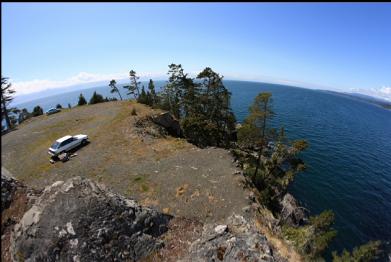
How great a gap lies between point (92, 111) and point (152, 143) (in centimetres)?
2409

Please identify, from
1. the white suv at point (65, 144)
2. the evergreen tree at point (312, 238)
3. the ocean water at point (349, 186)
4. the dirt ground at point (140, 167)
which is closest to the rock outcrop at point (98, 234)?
the dirt ground at point (140, 167)

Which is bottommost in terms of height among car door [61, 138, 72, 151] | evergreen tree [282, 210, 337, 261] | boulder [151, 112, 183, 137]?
evergreen tree [282, 210, 337, 261]

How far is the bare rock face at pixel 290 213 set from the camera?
101 ft

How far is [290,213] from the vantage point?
31.6 metres

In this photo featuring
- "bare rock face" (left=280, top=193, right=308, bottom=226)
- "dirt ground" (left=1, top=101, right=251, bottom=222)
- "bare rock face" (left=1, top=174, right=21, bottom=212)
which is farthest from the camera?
"bare rock face" (left=280, top=193, right=308, bottom=226)

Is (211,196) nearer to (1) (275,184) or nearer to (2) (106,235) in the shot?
(2) (106,235)

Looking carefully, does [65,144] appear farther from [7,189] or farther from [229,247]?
[229,247]

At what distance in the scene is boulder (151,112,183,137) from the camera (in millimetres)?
46706

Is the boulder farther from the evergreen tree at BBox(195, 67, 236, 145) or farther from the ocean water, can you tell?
the ocean water

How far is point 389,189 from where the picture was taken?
47969mm

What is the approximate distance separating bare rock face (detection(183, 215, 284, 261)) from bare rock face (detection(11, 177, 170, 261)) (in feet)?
9.47

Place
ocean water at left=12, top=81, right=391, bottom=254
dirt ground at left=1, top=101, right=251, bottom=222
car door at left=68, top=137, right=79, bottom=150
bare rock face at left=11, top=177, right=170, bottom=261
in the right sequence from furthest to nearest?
ocean water at left=12, top=81, right=391, bottom=254 → car door at left=68, top=137, right=79, bottom=150 → dirt ground at left=1, top=101, right=251, bottom=222 → bare rock face at left=11, top=177, right=170, bottom=261

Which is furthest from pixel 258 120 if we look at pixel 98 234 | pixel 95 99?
pixel 95 99

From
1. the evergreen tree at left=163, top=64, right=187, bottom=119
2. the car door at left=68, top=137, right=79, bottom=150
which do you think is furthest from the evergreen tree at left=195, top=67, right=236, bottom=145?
the car door at left=68, top=137, right=79, bottom=150
